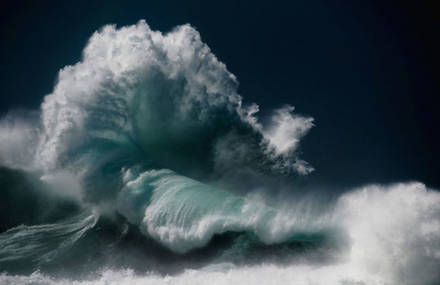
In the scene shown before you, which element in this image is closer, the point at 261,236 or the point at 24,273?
the point at 24,273

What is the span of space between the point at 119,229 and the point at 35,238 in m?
2.63

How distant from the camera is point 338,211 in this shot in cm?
1130

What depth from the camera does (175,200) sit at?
34.9 ft

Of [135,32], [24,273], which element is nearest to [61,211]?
[24,273]

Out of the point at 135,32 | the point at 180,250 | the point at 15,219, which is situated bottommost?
the point at 180,250

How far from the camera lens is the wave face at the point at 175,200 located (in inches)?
358

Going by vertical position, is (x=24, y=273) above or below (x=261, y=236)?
below

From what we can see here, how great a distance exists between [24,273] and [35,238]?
1960 mm

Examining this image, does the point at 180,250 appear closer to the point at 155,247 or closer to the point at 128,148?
the point at 155,247

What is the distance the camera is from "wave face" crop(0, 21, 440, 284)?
909 cm

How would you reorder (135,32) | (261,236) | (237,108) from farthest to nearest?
1. (237,108)
2. (135,32)
3. (261,236)

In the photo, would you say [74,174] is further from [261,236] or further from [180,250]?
[261,236]

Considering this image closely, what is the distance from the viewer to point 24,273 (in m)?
8.59

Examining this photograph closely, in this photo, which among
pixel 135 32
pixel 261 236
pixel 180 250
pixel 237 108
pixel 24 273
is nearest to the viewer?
pixel 24 273
